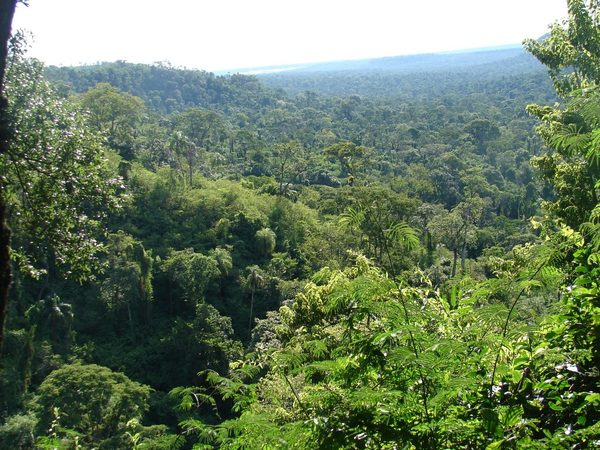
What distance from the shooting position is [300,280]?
Answer: 2969 cm

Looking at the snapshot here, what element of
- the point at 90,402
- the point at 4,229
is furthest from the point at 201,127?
the point at 4,229

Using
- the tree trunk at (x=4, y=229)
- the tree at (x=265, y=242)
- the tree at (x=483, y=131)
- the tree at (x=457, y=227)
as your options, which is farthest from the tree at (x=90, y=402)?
the tree at (x=483, y=131)

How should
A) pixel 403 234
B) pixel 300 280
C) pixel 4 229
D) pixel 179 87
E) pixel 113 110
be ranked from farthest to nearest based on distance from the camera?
pixel 179 87, pixel 113 110, pixel 300 280, pixel 403 234, pixel 4 229

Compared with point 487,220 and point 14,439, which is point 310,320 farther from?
point 487,220

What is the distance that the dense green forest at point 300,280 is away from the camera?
7.86 ft

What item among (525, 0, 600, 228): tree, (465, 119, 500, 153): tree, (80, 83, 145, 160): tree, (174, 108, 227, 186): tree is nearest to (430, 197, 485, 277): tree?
(80, 83, 145, 160): tree

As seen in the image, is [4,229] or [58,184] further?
[58,184]

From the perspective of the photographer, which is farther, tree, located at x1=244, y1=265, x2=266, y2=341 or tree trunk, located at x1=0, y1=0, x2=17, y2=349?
tree, located at x1=244, y1=265, x2=266, y2=341

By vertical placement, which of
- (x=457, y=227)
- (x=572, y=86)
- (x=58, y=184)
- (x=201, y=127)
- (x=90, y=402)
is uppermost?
(x=201, y=127)

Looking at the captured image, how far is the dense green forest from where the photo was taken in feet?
7.86

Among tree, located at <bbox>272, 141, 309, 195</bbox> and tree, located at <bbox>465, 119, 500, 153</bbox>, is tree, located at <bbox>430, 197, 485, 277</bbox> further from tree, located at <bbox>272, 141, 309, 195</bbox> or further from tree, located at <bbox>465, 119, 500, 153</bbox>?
tree, located at <bbox>465, 119, 500, 153</bbox>

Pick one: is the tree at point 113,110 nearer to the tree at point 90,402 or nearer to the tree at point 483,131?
the tree at point 90,402

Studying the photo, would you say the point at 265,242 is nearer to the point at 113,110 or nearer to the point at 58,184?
the point at 113,110

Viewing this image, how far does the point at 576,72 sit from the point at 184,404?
9222 millimetres
